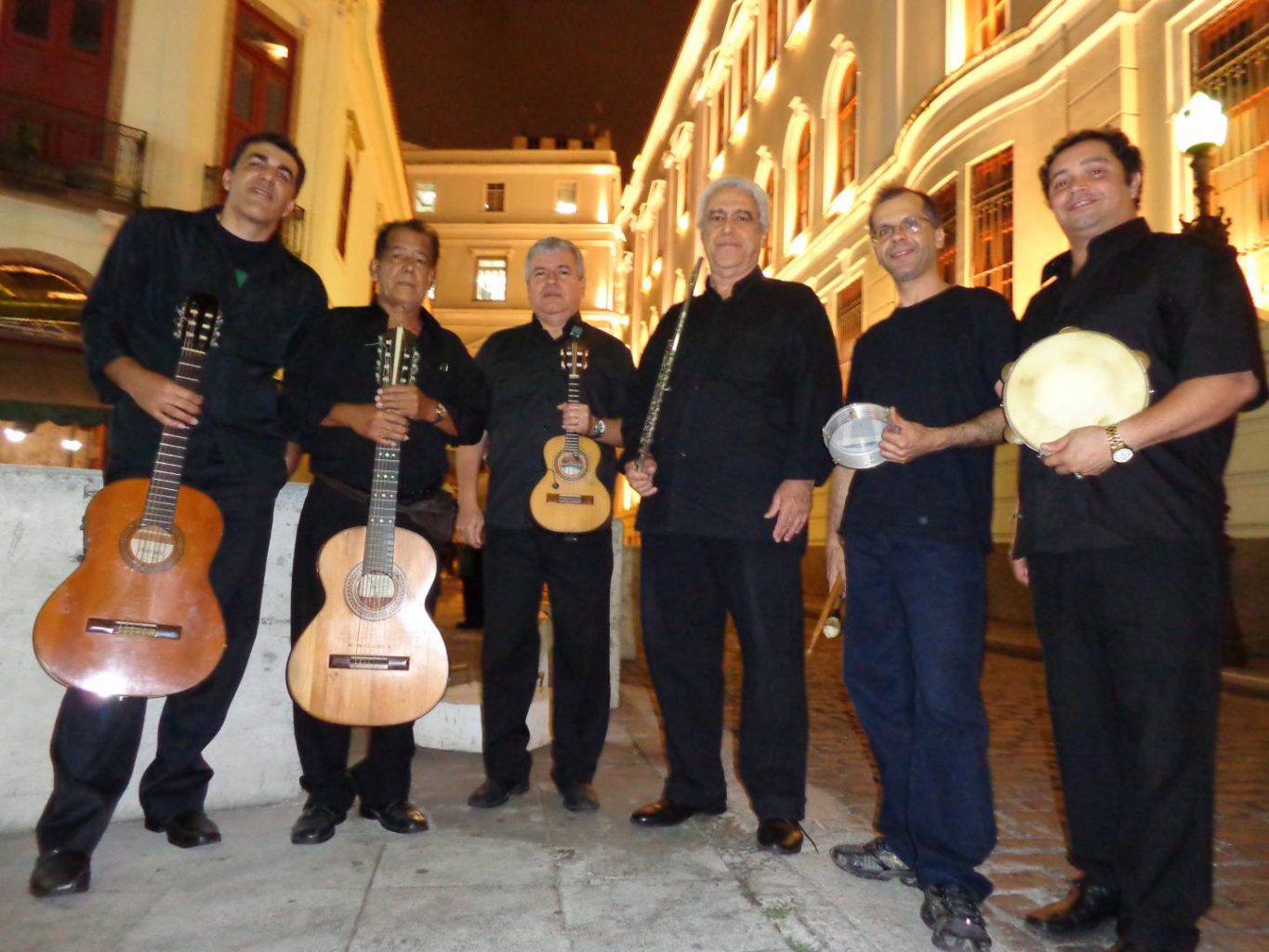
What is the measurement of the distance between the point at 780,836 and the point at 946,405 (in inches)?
61.3

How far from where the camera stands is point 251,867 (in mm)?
Answer: 2887

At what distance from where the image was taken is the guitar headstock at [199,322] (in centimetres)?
293

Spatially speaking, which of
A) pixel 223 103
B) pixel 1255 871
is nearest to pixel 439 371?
pixel 1255 871

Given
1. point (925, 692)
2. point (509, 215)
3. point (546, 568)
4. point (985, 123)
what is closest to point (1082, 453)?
point (925, 692)

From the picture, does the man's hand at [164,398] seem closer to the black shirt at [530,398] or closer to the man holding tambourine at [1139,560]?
the black shirt at [530,398]

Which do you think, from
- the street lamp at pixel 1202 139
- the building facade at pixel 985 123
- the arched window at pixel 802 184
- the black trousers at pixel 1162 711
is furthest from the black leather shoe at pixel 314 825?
the arched window at pixel 802 184

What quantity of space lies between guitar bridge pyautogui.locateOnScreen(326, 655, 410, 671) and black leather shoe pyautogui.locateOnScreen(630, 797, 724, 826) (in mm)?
1060

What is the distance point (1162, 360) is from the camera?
2406 millimetres

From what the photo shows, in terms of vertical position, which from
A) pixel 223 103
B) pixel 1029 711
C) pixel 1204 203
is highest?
pixel 223 103

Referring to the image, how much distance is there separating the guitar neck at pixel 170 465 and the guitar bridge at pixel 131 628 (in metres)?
0.31

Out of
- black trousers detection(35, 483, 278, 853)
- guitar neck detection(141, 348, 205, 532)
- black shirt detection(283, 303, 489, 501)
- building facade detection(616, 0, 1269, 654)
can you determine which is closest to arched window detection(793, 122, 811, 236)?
building facade detection(616, 0, 1269, 654)

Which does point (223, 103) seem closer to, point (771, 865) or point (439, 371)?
point (439, 371)

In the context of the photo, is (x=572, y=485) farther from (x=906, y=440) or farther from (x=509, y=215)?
(x=509, y=215)

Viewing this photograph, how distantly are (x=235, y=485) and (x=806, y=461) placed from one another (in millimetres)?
2025
